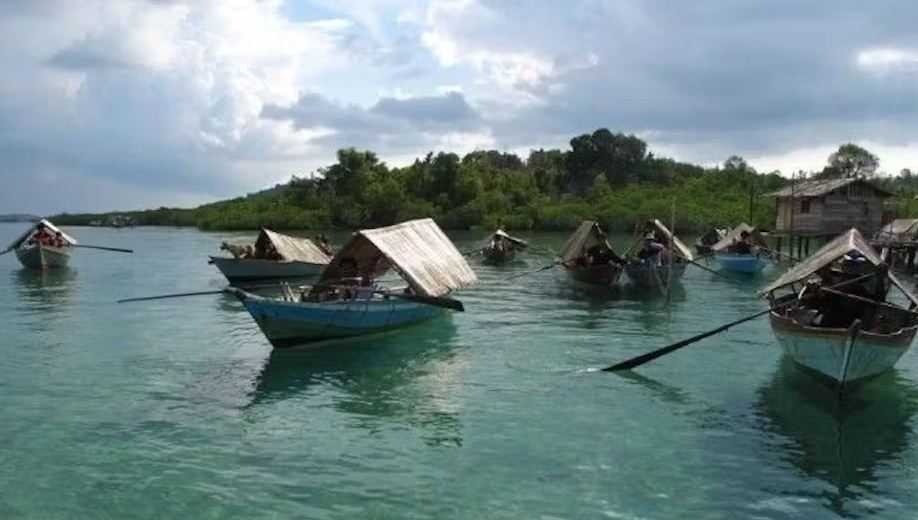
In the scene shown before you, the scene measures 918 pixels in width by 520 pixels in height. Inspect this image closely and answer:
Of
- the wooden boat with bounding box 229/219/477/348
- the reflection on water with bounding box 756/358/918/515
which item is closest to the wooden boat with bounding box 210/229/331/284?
the wooden boat with bounding box 229/219/477/348

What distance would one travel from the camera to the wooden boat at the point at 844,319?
15453 mm

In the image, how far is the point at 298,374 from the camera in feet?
61.2

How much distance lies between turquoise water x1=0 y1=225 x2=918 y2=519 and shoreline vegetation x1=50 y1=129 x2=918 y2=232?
7425cm

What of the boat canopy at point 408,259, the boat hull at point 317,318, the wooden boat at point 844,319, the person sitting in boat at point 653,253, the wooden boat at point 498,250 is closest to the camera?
the wooden boat at point 844,319

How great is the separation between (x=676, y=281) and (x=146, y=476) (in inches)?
1160

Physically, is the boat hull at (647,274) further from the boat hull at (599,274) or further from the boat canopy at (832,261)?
the boat canopy at (832,261)

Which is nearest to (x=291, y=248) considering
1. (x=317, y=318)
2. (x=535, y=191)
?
(x=317, y=318)

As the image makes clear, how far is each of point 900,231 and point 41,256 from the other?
1862 inches

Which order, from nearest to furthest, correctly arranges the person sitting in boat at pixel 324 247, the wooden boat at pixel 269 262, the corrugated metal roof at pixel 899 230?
1. the wooden boat at pixel 269 262
2. the person sitting in boat at pixel 324 247
3. the corrugated metal roof at pixel 899 230

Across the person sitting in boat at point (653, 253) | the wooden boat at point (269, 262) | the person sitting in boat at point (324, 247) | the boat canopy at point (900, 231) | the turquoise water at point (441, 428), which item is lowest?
the turquoise water at point (441, 428)

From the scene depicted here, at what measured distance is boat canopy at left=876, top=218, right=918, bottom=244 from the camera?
48688mm

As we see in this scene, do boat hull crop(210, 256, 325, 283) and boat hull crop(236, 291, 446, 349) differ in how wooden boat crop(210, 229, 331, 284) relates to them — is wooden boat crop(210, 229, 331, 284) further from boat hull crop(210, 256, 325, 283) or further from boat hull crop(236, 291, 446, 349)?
boat hull crop(236, 291, 446, 349)

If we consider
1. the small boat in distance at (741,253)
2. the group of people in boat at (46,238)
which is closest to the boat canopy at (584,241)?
the small boat in distance at (741,253)

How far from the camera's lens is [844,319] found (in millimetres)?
17734
